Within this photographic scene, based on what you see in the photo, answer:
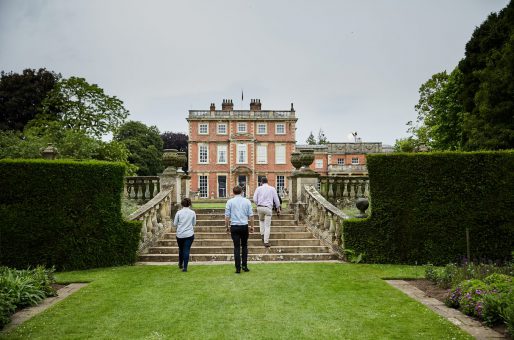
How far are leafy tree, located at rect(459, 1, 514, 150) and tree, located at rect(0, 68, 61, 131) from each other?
24.6 meters

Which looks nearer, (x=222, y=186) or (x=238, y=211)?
(x=238, y=211)

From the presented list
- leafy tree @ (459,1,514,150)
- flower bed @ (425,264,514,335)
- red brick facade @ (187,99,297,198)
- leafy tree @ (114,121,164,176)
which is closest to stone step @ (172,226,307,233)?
flower bed @ (425,264,514,335)

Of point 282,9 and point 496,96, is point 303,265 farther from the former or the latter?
point 496,96

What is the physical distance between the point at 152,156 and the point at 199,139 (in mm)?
7066

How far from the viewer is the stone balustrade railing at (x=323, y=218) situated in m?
8.81

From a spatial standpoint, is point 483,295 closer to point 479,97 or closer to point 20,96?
point 479,97

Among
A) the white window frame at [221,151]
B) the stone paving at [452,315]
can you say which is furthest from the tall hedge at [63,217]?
the white window frame at [221,151]

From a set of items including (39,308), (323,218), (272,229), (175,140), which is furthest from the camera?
(175,140)

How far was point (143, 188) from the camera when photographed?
37.4 feet

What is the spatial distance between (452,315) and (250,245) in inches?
206

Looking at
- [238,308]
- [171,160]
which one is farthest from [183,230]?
[171,160]

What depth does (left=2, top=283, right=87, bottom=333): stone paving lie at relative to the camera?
4.55 m

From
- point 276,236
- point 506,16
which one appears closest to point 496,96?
point 506,16

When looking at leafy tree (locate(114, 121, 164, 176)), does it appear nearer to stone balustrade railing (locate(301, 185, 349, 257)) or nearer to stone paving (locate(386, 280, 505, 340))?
stone balustrade railing (locate(301, 185, 349, 257))
